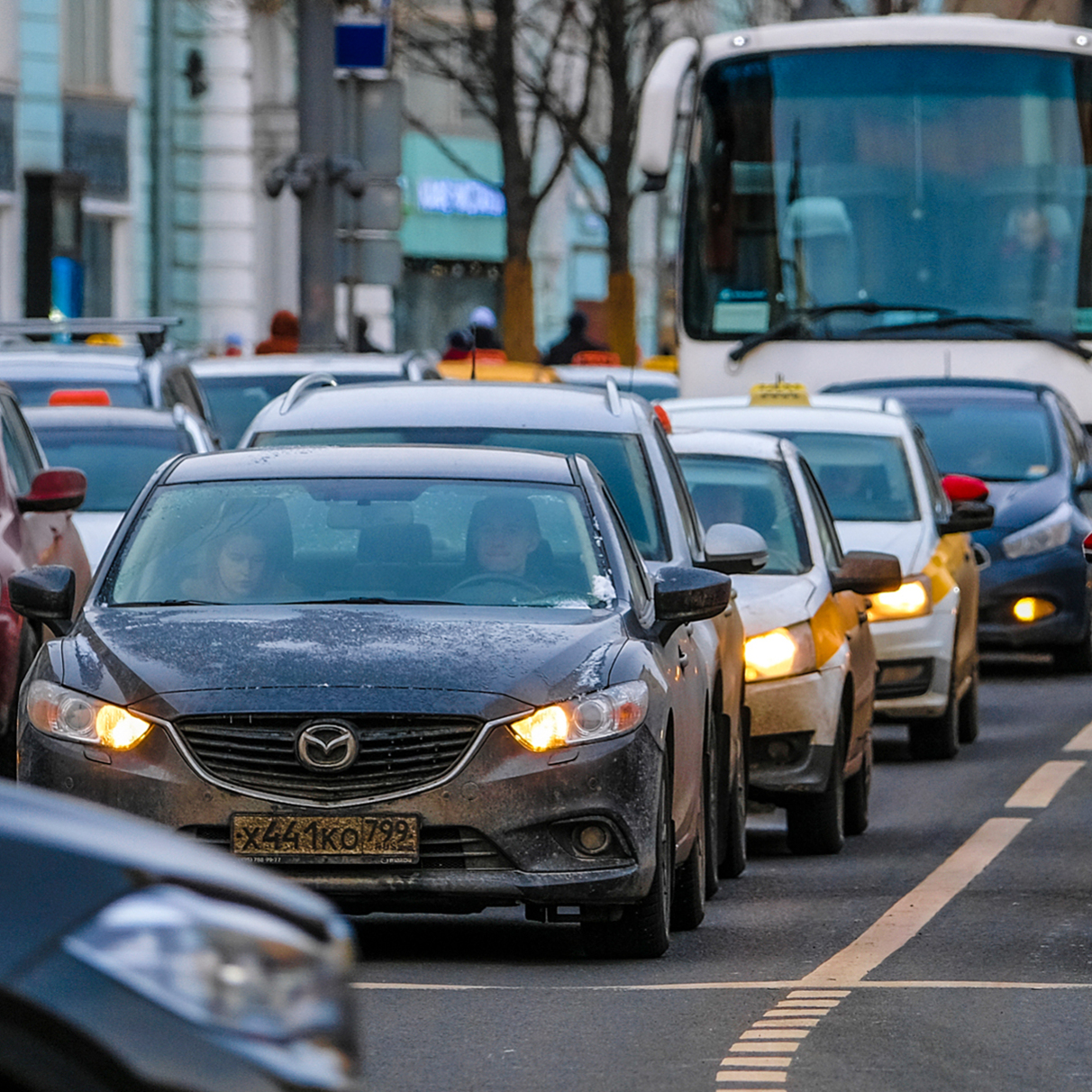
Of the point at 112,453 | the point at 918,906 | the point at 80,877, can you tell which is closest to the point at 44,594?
the point at 918,906

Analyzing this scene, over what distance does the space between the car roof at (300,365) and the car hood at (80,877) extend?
52.7 ft

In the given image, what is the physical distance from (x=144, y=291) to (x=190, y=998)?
38927 mm

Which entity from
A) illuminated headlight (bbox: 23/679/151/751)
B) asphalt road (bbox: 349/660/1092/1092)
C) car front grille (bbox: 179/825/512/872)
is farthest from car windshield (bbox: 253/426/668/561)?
car front grille (bbox: 179/825/512/872)

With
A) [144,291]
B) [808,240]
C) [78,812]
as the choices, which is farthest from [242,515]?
[144,291]

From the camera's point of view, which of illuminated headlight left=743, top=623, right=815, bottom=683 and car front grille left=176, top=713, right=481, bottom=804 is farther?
illuminated headlight left=743, top=623, right=815, bottom=683

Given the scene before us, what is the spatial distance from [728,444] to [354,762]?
6.26 metres

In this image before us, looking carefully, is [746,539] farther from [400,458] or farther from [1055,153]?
[1055,153]

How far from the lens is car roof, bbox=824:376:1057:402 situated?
21.7 m

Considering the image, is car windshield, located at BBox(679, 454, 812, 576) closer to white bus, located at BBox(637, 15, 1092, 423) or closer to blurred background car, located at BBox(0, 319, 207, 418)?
blurred background car, located at BBox(0, 319, 207, 418)

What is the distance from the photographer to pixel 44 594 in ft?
31.8

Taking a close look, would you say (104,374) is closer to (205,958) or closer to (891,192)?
(891,192)

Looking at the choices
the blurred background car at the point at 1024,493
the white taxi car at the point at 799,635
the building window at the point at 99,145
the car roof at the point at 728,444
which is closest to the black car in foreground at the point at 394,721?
the white taxi car at the point at 799,635

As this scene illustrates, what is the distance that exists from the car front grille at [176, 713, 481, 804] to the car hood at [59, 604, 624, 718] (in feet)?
0.18

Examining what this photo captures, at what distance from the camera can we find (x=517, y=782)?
29.1ft
